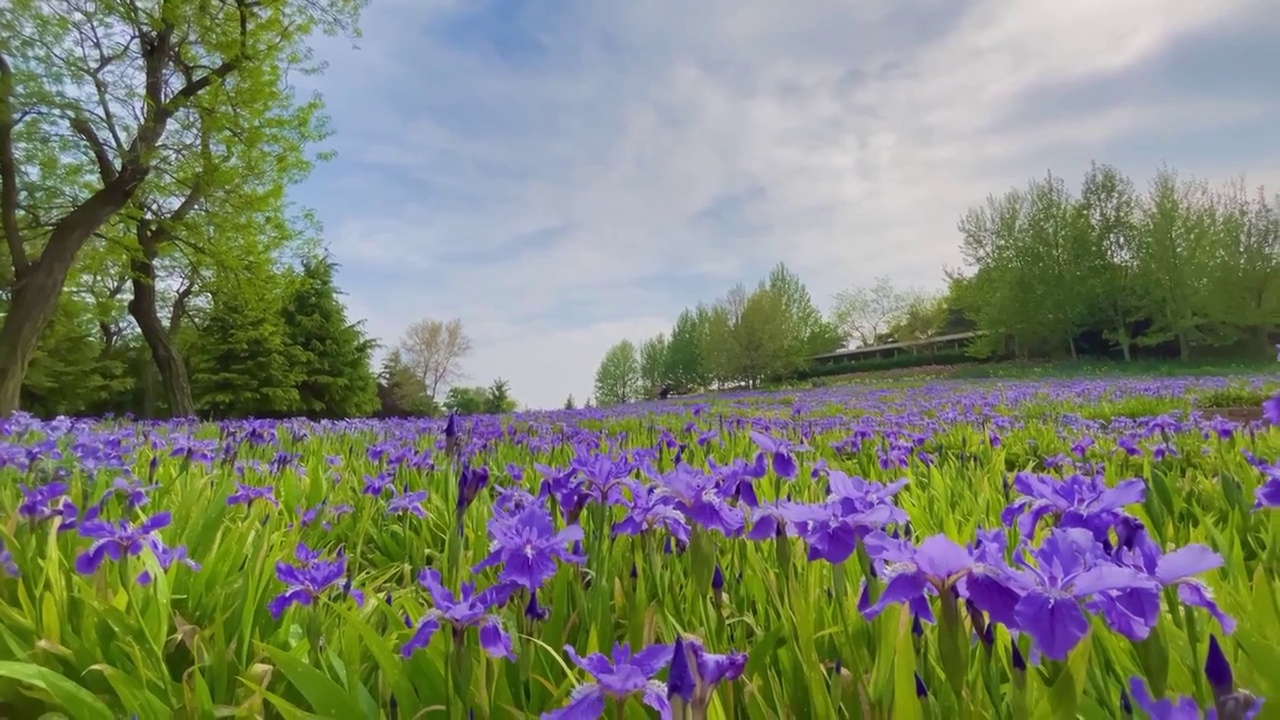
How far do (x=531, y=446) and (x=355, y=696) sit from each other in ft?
12.1

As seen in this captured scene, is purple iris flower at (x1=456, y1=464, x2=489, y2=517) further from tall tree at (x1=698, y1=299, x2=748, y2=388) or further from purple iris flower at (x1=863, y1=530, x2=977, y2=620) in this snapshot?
tall tree at (x1=698, y1=299, x2=748, y2=388)

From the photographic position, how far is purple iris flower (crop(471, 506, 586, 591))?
4.27ft

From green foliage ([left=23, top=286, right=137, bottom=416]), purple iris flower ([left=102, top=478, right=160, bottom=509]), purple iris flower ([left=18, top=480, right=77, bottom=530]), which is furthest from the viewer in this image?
green foliage ([left=23, top=286, right=137, bottom=416])

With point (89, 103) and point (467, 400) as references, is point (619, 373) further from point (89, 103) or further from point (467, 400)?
point (89, 103)

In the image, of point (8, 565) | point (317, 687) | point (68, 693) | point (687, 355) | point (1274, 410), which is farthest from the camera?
point (687, 355)

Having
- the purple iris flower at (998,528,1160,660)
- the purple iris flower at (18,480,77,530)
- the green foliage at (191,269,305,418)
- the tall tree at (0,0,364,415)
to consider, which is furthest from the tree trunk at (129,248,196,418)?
the purple iris flower at (998,528,1160,660)

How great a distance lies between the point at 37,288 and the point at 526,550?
13525mm

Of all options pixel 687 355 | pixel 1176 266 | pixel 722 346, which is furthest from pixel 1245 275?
pixel 687 355

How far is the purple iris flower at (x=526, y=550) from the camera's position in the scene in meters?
1.30

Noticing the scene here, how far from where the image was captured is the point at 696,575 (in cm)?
154

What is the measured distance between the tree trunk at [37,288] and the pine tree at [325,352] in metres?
14.7

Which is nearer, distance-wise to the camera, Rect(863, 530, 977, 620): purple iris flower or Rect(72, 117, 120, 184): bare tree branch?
Rect(863, 530, 977, 620): purple iris flower

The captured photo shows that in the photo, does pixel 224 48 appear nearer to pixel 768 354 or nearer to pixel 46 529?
pixel 46 529

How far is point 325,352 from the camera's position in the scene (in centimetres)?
2748
